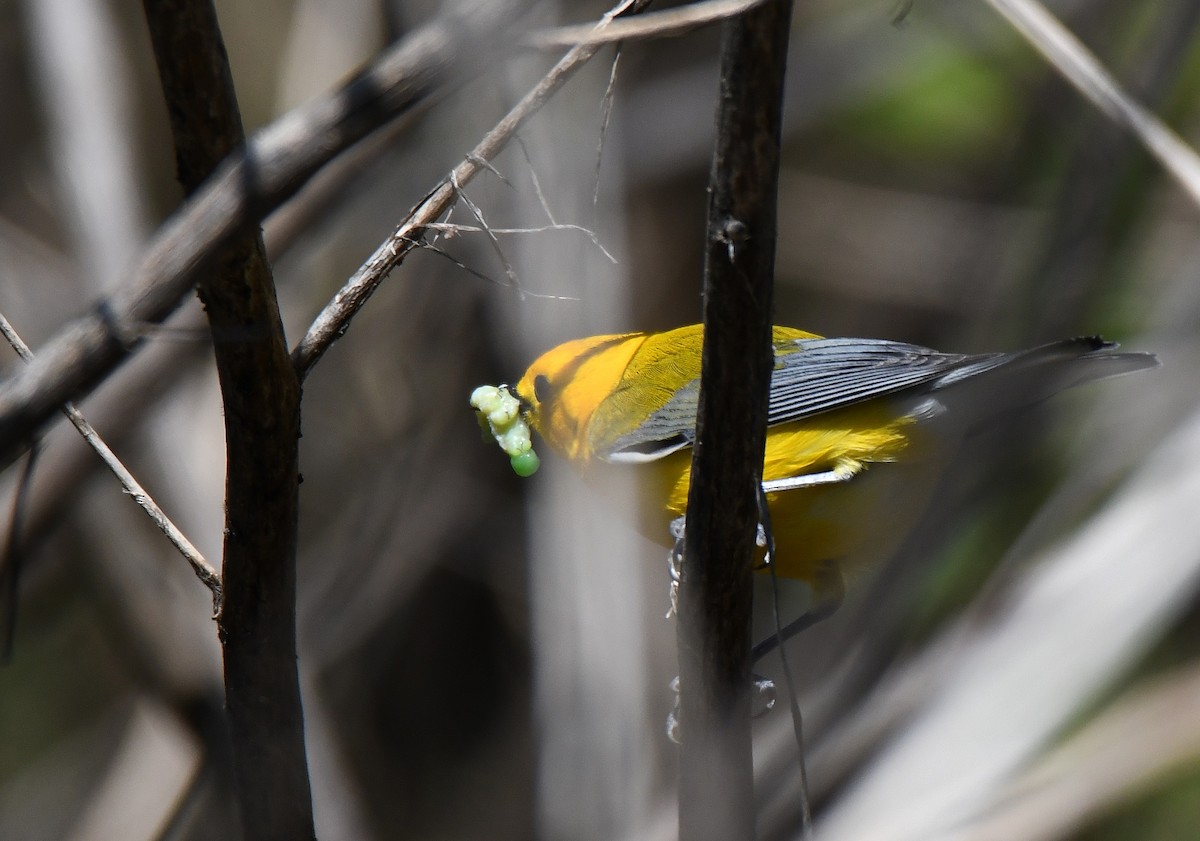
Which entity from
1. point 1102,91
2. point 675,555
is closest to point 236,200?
point 675,555

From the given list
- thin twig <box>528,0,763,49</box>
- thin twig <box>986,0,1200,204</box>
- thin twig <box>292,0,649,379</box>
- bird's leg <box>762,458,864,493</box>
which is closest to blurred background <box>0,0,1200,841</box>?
thin twig <box>986,0,1200,204</box>

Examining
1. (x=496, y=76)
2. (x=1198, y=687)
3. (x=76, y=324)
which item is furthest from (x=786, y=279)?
(x=76, y=324)

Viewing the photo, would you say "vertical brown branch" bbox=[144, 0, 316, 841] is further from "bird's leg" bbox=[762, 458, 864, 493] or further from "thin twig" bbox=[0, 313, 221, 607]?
→ "bird's leg" bbox=[762, 458, 864, 493]

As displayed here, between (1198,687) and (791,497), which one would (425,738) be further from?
(1198,687)

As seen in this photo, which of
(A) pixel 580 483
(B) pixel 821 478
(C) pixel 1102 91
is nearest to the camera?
(C) pixel 1102 91

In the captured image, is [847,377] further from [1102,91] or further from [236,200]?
[236,200]

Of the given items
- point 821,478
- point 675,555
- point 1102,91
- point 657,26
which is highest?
point 657,26
